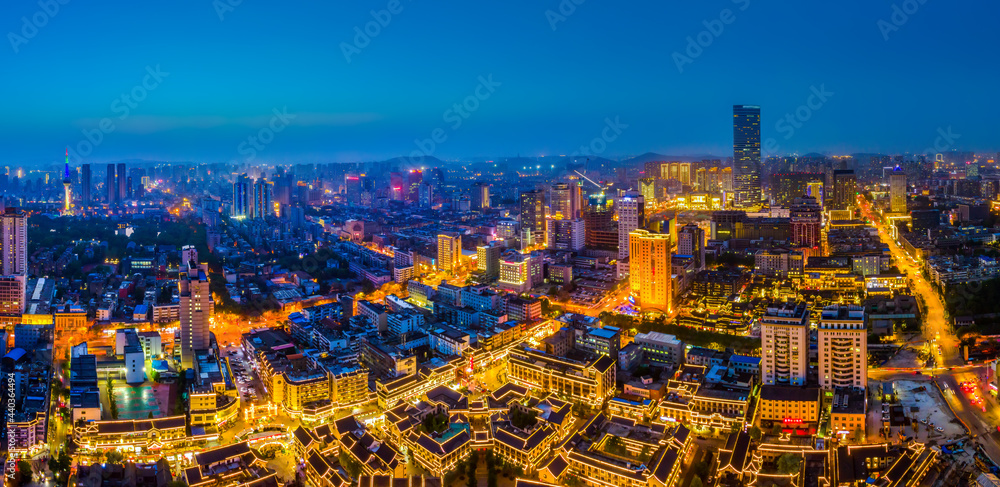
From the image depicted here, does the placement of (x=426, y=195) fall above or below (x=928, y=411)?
above

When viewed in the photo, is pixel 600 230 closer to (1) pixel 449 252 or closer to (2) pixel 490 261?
(2) pixel 490 261

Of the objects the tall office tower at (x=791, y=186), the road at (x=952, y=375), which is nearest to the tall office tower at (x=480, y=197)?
the tall office tower at (x=791, y=186)

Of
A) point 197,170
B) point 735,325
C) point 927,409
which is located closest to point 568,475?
point 927,409

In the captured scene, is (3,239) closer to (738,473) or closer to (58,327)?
(58,327)

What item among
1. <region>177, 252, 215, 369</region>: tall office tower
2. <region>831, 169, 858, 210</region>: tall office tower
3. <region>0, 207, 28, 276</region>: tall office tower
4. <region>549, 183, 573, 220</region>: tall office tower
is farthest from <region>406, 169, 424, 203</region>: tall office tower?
<region>177, 252, 215, 369</region>: tall office tower

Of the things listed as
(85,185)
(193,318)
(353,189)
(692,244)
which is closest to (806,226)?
(692,244)
